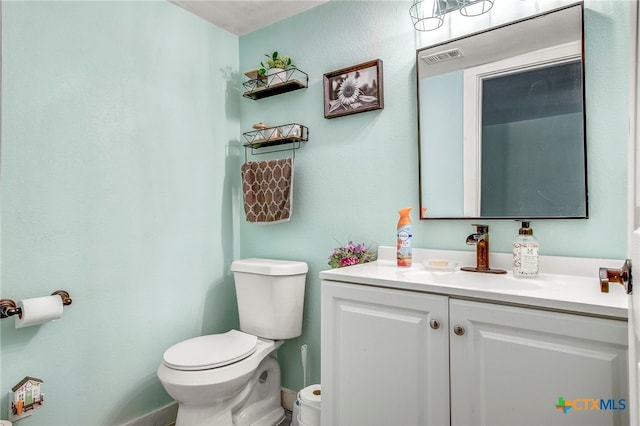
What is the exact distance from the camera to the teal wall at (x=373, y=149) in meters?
1.31

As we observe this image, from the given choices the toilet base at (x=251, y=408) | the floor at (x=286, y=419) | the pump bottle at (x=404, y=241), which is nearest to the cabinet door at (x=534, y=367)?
the pump bottle at (x=404, y=241)

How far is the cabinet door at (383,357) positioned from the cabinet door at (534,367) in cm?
5

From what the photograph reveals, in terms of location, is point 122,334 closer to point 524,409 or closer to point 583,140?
point 524,409

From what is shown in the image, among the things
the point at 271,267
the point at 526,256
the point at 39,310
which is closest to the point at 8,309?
the point at 39,310

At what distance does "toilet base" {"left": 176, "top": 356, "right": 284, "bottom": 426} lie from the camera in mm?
1697

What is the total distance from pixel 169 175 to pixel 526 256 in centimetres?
171

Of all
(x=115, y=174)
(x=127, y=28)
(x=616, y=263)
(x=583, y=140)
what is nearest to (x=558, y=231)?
(x=616, y=263)

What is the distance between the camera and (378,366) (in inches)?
50.4

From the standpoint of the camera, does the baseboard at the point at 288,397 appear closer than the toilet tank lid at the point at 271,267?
No

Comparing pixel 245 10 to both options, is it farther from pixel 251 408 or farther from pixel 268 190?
pixel 251 408

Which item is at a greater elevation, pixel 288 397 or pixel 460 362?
pixel 460 362

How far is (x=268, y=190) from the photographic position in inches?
83.4

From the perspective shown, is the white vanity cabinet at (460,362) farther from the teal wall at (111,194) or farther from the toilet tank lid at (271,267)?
the teal wall at (111,194)

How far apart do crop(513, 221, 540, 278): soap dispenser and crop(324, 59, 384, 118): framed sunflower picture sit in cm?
87
